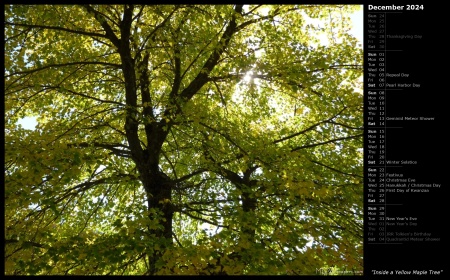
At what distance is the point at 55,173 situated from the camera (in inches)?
241
